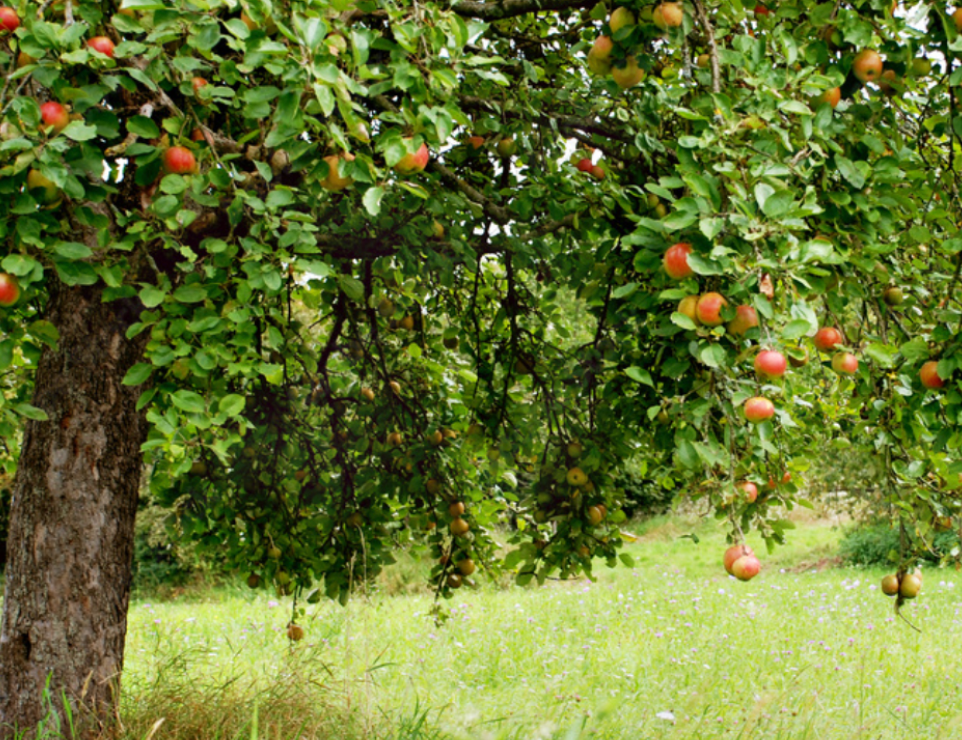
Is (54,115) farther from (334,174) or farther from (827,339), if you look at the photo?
(827,339)

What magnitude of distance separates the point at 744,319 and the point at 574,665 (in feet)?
12.4

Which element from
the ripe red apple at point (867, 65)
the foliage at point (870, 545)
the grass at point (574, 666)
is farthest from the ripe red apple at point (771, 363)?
the foliage at point (870, 545)

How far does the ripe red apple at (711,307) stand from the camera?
5.95ft

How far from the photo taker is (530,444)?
140 inches

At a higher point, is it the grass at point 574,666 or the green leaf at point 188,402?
the green leaf at point 188,402

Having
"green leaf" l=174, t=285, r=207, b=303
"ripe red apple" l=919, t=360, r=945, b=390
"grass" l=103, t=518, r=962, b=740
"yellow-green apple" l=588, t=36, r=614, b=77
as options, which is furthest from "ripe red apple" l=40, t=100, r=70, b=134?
"ripe red apple" l=919, t=360, r=945, b=390

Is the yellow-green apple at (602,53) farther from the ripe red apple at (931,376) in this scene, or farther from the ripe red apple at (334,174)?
the ripe red apple at (931,376)

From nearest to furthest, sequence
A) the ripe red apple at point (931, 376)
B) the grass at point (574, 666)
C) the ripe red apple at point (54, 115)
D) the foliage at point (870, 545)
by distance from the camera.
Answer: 1. the ripe red apple at point (54, 115)
2. the ripe red apple at point (931, 376)
3. the grass at point (574, 666)
4. the foliage at point (870, 545)

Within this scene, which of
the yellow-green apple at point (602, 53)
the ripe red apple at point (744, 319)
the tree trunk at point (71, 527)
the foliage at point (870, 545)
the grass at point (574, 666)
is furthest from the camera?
the foliage at point (870, 545)

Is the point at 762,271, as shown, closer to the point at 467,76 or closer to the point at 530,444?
the point at 467,76

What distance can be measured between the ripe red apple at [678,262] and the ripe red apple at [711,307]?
0.23 ft

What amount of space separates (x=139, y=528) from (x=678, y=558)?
24.0 ft

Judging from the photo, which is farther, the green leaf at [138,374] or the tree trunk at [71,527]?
the tree trunk at [71,527]

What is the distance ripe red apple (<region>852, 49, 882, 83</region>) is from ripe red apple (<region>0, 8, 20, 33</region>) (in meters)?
1.94
